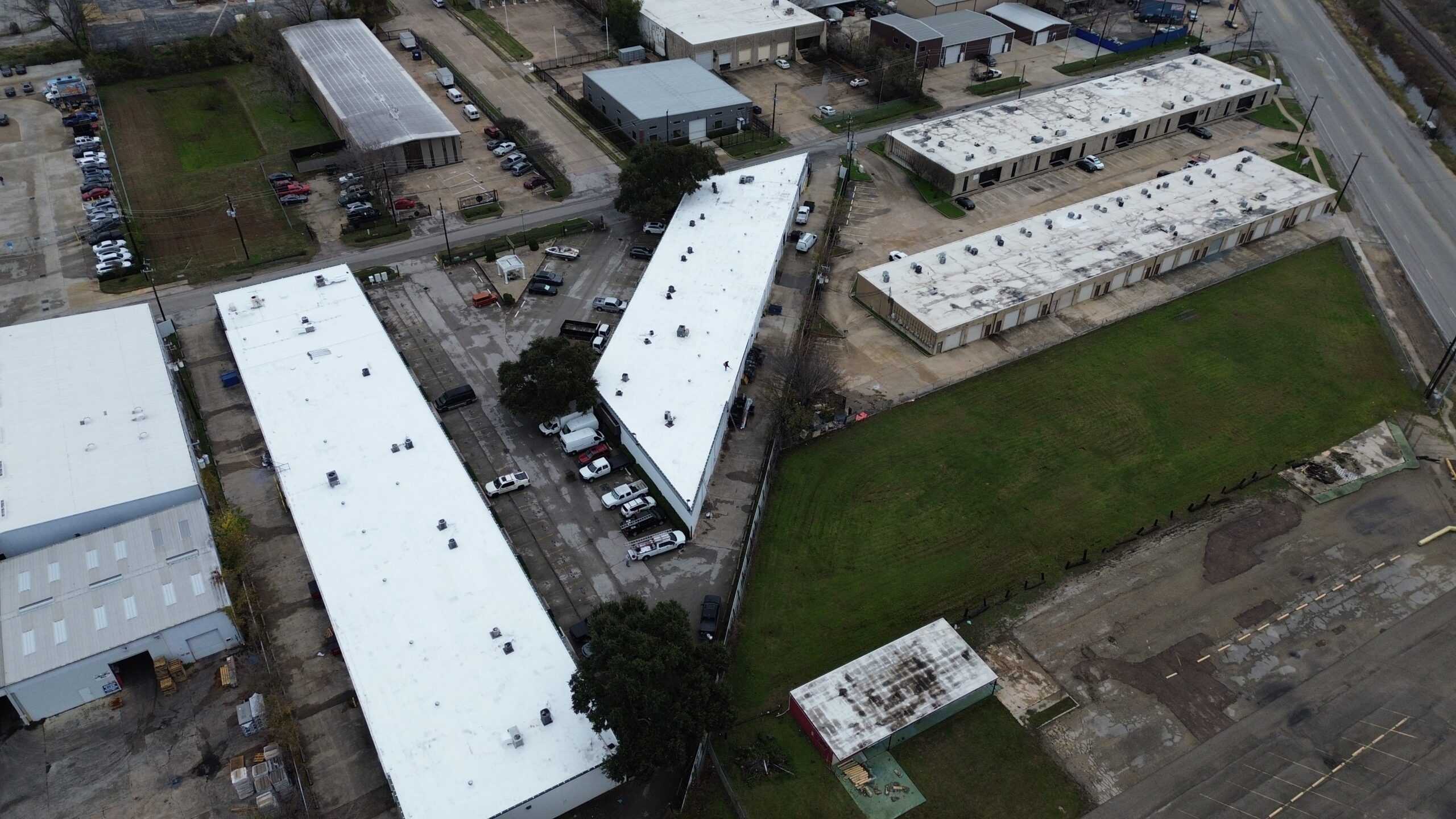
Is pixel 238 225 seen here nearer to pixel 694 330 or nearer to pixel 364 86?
pixel 364 86

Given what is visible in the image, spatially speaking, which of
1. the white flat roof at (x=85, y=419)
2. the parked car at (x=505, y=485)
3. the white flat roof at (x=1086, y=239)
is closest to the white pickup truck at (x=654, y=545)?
the parked car at (x=505, y=485)

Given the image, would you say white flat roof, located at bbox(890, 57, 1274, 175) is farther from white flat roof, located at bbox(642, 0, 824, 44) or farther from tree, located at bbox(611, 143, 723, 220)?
white flat roof, located at bbox(642, 0, 824, 44)

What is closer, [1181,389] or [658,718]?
[658,718]

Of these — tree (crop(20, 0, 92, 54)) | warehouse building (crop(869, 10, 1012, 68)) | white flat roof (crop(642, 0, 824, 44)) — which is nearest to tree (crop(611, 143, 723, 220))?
white flat roof (crop(642, 0, 824, 44))

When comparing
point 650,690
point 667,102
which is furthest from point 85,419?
point 667,102

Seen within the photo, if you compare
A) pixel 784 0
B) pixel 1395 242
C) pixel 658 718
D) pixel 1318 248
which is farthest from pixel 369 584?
pixel 784 0

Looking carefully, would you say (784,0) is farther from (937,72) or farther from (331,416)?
(331,416)
